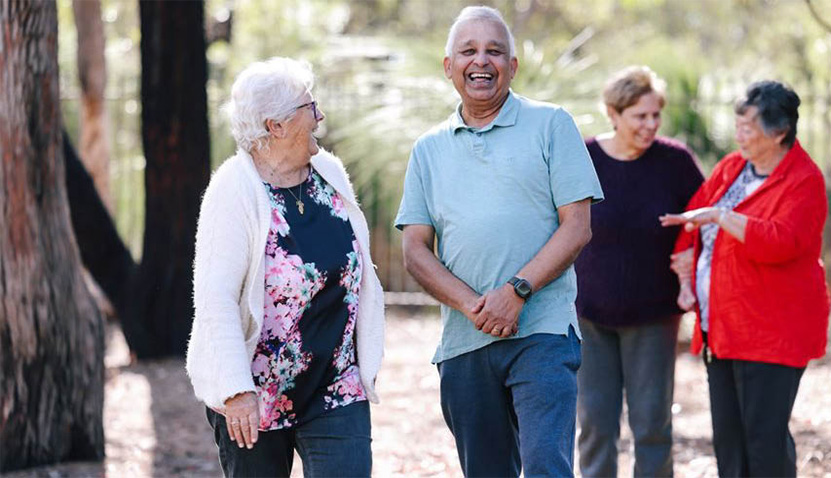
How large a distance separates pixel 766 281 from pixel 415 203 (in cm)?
161

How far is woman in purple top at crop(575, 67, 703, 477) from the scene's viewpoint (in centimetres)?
553

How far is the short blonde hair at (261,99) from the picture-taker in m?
3.94

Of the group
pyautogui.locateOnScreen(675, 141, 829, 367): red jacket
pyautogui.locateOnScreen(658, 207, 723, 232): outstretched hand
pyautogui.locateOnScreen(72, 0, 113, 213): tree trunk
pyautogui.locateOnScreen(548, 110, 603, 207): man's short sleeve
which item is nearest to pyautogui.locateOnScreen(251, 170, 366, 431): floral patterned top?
pyautogui.locateOnScreen(548, 110, 603, 207): man's short sleeve

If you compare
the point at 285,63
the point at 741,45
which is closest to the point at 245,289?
the point at 285,63

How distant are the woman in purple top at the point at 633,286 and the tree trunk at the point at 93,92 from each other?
899 centimetres

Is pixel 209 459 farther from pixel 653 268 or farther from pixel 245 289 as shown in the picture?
pixel 245 289

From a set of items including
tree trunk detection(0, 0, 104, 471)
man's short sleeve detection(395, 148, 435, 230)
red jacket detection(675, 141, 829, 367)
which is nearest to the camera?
man's short sleeve detection(395, 148, 435, 230)

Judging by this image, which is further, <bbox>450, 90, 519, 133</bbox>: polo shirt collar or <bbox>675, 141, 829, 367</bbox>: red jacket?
<bbox>675, 141, 829, 367</bbox>: red jacket

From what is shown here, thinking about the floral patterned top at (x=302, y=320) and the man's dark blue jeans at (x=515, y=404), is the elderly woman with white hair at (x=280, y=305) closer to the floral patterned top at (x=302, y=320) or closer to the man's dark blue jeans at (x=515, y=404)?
the floral patterned top at (x=302, y=320)

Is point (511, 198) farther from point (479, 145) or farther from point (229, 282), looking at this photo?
point (229, 282)

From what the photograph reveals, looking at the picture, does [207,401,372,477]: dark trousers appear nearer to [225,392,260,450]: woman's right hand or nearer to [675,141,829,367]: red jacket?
[225,392,260,450]: woman's right hand

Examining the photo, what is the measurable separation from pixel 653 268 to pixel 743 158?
24.3 inches

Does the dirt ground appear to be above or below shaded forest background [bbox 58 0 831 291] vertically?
below

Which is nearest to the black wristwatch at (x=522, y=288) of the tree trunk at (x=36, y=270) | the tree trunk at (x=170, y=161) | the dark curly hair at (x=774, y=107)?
the dark curly hair at (x=774, y=107)
